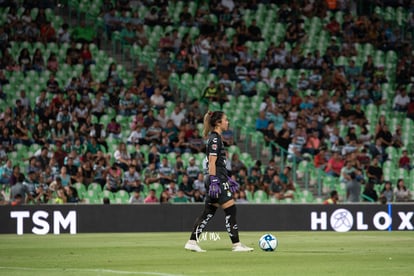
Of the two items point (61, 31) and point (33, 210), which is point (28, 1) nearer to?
point (61, 31)

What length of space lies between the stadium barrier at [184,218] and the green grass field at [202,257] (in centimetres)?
258

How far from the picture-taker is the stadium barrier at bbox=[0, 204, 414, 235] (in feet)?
83.5

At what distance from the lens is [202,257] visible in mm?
16016

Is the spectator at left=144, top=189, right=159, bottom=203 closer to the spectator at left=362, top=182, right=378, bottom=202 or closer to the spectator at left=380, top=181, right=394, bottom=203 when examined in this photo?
the spectator at left=362, top=182, right=378, bottom=202

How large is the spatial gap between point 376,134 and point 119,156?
8724mm

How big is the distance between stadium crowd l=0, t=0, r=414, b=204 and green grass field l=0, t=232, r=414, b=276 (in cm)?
577

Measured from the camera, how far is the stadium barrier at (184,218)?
25.4 meters

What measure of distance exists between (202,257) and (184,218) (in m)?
10.5

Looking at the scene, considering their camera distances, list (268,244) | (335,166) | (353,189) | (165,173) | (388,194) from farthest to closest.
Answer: (335,166) < (388,194) < (353,189) < (165,173) < (268,244)

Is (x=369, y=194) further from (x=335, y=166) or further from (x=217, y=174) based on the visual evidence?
(x=217, y=174)

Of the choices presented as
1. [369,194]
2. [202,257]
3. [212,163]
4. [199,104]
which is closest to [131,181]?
[199,104]

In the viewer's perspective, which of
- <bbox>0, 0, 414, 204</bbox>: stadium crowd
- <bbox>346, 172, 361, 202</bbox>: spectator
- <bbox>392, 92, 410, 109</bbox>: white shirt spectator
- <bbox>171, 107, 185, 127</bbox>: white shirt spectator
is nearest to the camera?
<bbox>0, 0, 414, 204</bbox>: stadium crowd

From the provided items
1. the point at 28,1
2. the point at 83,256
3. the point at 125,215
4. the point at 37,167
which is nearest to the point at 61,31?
the point at 28,1

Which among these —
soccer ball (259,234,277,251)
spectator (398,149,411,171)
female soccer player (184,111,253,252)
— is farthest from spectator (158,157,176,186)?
female soccer player (184,111,253,252)
